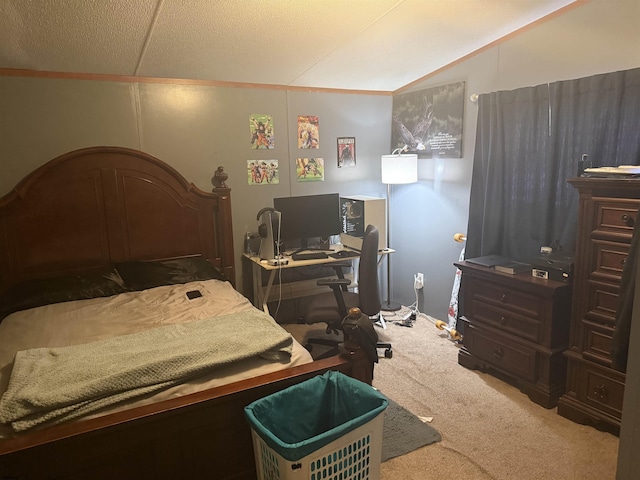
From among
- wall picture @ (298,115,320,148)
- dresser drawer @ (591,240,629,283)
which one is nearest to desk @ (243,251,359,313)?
wall picture @ (298,115,320,148)

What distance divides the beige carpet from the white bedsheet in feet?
3.11

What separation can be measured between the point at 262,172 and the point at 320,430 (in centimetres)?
244

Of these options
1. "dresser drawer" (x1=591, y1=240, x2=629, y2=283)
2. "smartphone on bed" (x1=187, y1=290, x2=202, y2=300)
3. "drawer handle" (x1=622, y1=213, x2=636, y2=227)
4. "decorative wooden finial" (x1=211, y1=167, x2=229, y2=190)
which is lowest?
"smartphone on bed" (x1=187, y1=290, x2=202, y2=300)

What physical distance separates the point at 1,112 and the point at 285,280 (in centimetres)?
238

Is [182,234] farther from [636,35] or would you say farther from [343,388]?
[636,35]

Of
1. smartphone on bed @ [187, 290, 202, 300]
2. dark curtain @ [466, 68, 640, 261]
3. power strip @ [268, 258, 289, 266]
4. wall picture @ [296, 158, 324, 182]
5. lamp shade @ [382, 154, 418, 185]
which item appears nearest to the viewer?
dark curtain @ [466, 68, 640, 261]

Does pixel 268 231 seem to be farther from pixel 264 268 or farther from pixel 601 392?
pixel 601 392

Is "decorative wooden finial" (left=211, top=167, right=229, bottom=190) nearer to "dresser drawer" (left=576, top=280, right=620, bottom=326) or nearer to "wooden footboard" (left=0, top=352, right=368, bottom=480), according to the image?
"wooden footboard" (left=0, top=352, right=368, bottom=480)

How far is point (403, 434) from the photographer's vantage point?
2.43 metres

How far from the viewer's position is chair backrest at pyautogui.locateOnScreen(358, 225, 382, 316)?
3.06 metres

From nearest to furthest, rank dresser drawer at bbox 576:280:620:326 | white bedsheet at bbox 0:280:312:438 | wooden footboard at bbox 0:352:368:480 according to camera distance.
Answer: wooden footboard at bbox 0:352:368:480
white bedsheet at bbox 0:280:312:438
dresser drawer at bbox 576:280:620:326

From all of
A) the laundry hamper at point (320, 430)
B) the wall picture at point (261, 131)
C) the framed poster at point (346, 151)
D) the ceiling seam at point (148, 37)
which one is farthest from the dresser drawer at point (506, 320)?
the ceiling seam at point (148, 37)

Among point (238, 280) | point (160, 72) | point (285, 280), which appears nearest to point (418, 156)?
point (285, 280)

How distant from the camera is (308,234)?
3.82 meters
